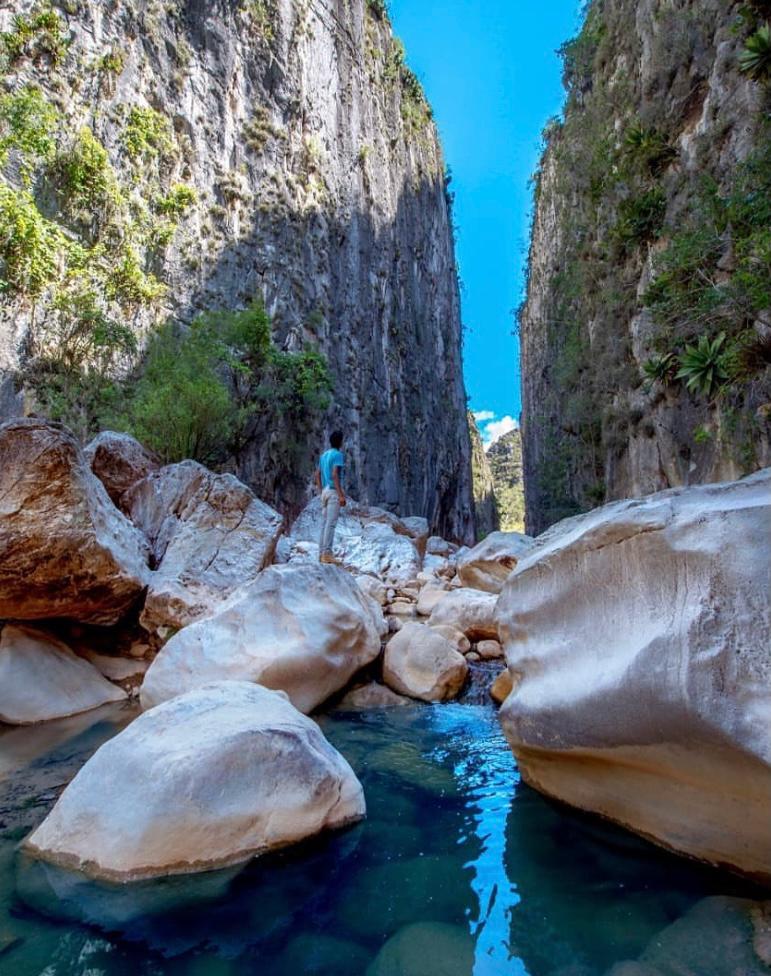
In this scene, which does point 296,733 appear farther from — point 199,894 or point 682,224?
point 682,224

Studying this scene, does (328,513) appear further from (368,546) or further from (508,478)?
(508,478)

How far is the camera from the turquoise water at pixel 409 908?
1881mm

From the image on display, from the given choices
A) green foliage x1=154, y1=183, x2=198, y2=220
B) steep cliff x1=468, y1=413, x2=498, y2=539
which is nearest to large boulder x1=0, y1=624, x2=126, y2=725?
green foliage x1=154, y1=183, x2=198, y2=220

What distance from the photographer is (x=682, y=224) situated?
11.3 meters

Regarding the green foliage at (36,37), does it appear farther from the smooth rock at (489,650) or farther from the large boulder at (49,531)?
the smooth rock at (489,650)

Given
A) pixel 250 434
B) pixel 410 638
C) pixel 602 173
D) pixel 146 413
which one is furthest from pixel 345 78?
pixel 410 638

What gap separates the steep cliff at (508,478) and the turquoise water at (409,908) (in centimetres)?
6640

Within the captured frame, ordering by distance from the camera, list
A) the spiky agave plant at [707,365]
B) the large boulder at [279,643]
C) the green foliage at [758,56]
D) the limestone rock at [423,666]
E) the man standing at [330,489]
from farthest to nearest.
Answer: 1. the spiky agave plant at [707,365]
2. the green foliage at [758,56]
3. the man standing at [330,489]
4. the limestone rock at [423,666]
5. the large boulder at [279,643]

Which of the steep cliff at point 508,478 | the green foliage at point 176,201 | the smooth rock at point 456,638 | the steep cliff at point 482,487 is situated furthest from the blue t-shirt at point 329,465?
the steep cliff at point 508,478

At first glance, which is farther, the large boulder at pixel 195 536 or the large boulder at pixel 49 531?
the large boulder at pixel 195 536

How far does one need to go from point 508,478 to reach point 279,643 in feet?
244

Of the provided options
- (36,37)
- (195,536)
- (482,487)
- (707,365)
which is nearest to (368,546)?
(195,536)

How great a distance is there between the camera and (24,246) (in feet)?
37.7

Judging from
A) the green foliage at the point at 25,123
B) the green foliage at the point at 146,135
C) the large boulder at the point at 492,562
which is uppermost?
the green foliage at the point at 146,135
